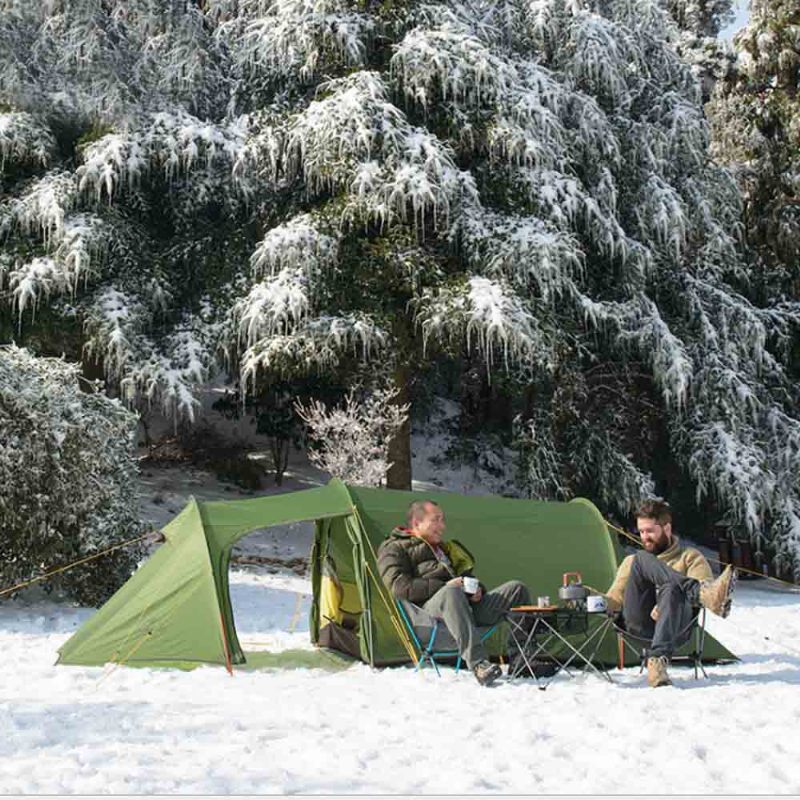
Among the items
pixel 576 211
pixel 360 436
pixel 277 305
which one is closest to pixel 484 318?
pixel 360 436

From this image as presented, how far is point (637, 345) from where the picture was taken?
1588 cm

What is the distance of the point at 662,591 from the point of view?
23.3 feet

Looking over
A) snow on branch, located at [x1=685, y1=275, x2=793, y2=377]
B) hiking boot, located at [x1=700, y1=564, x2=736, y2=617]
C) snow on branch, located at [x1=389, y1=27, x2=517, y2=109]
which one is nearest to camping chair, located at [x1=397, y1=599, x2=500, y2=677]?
hiking boot, located at [x1=700, y1=564, x2=736, y2=617]

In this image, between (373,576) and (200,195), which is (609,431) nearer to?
(200,195)

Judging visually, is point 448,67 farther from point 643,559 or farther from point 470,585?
point 470,585

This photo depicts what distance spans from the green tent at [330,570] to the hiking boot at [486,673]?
68 cm

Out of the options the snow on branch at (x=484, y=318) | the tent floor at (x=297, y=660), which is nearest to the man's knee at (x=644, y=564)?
the tent floor at (x=297, y=660)

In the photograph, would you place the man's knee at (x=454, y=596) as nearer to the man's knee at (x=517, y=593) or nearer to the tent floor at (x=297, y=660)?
the man's knee at (x=517, y=593)

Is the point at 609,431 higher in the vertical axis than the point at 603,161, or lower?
lower

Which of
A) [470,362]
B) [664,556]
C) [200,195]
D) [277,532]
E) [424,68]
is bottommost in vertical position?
[277,532]

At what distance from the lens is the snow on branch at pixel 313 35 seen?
48.9 ft

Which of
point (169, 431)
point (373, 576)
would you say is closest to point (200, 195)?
point (169, 431)

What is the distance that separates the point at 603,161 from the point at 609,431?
3.75 meters

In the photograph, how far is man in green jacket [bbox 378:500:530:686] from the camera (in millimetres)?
7113
